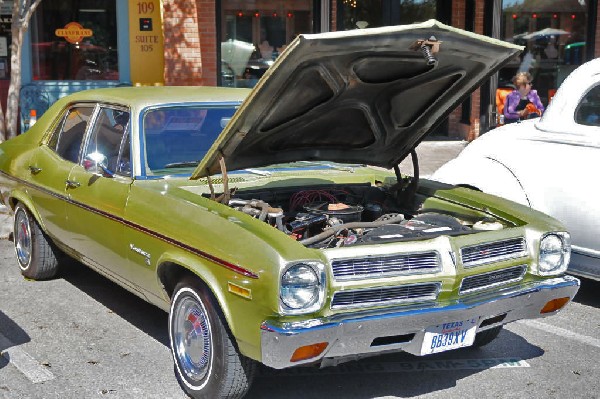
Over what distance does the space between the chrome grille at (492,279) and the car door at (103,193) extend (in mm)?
2036

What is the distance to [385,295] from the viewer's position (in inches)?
172

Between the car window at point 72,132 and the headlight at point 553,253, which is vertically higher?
the car window at point 72,132

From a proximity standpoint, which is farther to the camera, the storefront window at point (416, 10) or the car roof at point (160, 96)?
the storefront window at point (416, 10)

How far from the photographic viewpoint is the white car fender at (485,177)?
6.92m

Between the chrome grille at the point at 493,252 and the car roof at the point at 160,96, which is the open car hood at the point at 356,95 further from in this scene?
the chrome grille at the point at 493,252

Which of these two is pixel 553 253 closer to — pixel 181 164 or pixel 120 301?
pixel 181 164

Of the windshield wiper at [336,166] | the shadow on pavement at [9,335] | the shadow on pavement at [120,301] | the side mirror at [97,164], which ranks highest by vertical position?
the side mirror at [97,164]

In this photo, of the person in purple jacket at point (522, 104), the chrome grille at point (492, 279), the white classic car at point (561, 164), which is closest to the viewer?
the chrome grille at point (492, 279)

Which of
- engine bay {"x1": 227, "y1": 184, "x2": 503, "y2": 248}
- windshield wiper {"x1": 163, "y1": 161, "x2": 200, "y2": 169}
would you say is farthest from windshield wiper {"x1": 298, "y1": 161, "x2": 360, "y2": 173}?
windshield wiper {"x1": 163, "y1": 161, "x2": 200, "y2": 169}

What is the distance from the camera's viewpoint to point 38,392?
4879 millimetres

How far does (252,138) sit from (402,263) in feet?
4.04

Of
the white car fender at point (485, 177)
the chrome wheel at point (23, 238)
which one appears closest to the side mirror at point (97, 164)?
the chrome wheel at point (23, 238)

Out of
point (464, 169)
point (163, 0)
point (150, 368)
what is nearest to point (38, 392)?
point (150, 368)

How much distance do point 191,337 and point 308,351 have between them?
2.86ft
